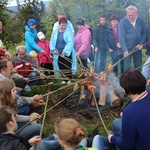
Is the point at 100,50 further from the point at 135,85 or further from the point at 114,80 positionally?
the point at 135,85

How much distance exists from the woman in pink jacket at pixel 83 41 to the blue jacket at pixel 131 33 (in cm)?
86

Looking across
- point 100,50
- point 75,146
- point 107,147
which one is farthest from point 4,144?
point 100,50

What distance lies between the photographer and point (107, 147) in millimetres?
3564

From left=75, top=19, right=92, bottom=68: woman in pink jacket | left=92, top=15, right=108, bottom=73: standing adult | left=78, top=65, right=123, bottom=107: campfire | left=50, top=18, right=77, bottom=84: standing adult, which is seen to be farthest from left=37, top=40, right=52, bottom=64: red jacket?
left=78, top=65, right=123, bottom=107: campfire

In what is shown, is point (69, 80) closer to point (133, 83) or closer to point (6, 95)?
point (6, 95)

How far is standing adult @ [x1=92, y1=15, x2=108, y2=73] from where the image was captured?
20.7ft

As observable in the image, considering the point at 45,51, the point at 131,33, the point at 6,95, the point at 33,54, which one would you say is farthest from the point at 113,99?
the point at 45,51

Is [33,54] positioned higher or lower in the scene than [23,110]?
higher

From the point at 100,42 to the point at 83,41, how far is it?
40 centimetres

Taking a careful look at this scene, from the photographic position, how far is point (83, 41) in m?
6.38

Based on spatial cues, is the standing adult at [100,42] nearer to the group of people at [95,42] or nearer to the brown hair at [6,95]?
the group of people at [95,42]

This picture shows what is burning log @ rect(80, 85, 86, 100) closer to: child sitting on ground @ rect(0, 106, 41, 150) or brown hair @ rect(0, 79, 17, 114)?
brown hair @ rect(0, 79, 17, 114)

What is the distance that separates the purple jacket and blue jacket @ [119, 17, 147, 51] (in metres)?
0.85

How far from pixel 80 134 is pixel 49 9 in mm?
15843
